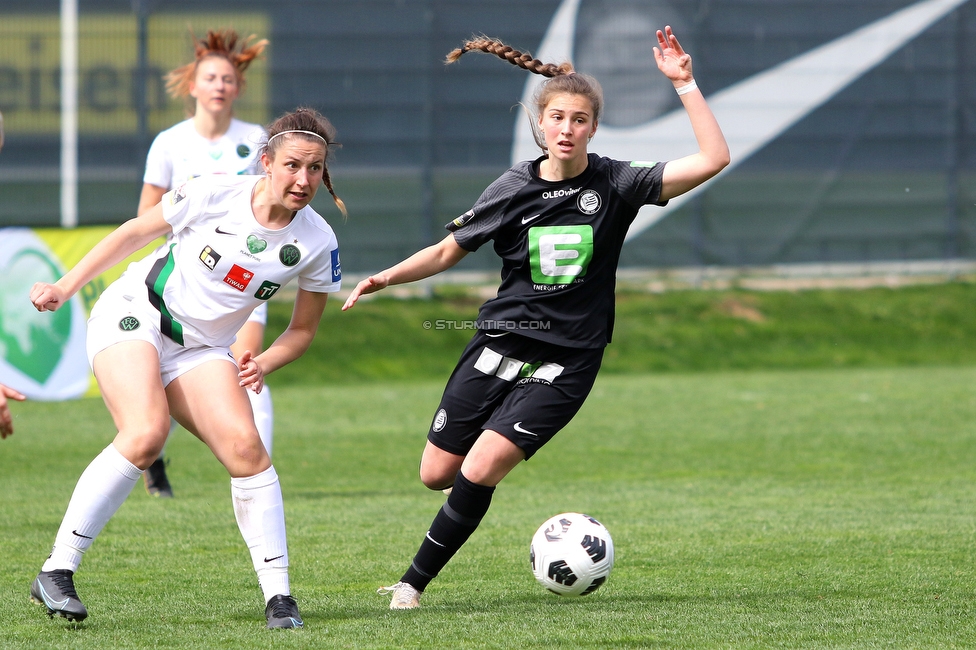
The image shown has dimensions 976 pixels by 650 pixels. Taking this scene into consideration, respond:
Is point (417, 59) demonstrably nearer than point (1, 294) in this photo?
No

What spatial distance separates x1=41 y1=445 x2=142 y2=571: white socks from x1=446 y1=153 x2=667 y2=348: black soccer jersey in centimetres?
144

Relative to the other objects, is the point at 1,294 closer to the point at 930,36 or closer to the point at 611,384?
the point at 611,384

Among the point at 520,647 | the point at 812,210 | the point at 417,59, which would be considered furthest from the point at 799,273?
the point at 520,647

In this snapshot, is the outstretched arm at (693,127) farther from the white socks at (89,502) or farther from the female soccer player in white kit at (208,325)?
the white socks at (89,502)

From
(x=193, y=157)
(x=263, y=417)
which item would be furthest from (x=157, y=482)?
(x=193, y=157)

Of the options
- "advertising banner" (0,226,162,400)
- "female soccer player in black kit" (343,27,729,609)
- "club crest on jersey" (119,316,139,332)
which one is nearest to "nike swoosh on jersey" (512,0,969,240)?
"advertising banner" (0,226,162,400)

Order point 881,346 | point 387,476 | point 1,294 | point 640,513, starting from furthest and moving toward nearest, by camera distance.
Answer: point 881,346 → point 1,294 → point 387,476 → point 640,513

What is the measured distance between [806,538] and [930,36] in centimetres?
1187

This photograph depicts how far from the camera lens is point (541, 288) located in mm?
4562

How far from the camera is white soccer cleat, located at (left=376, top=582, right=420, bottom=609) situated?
4.46 meters

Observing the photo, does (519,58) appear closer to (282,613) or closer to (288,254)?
(288,254)

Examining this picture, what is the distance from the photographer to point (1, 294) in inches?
393

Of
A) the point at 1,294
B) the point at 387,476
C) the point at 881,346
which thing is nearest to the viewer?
the point at 387,476

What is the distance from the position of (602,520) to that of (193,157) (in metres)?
2.95
